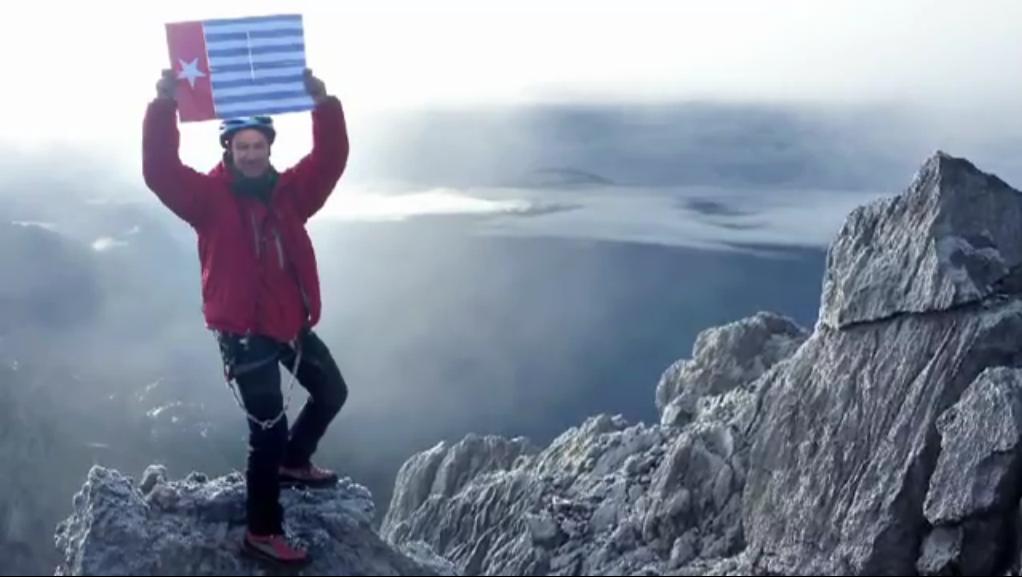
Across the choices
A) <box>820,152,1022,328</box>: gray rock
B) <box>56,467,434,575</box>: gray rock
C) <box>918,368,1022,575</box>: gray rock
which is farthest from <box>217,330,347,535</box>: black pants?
<box>820,152,1022,328</box>: gray rock

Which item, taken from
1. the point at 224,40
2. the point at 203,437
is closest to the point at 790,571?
the point at 224,40

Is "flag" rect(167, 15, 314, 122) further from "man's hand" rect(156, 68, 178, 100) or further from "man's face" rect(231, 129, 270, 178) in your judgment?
"man's face" rect(231, 129, 270, 178)

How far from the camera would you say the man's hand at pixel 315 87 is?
42.7 feet

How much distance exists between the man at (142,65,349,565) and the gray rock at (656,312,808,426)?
18.1m

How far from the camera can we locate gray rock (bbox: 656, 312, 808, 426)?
30625 millimetres

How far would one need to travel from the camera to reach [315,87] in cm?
1313

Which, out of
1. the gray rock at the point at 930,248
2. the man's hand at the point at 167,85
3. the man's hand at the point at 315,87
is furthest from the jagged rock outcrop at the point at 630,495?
the man's hand at the point at 167,85

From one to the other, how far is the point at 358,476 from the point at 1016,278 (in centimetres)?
12274

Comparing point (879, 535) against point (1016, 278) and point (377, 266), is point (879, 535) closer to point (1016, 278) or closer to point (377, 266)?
point (1016, 278)

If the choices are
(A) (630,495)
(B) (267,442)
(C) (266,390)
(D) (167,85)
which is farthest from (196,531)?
(A) (630,495)

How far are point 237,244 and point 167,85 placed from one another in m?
1.76

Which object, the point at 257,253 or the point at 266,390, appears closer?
the point at 257,253

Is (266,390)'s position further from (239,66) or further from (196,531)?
(239,66)

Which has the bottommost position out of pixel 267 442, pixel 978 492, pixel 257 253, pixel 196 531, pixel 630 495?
pixel 630 495
